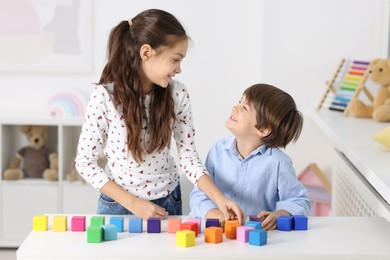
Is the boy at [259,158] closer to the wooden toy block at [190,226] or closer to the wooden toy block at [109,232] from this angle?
the wooden toy block at [190,226]

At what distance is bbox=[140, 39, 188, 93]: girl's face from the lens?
1962mm

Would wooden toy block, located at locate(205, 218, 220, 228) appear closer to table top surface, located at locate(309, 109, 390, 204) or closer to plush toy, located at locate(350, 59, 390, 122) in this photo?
Answer: table top surface, located at locate(309, 109, 390, 204)

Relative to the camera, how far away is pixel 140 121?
1.99 metres

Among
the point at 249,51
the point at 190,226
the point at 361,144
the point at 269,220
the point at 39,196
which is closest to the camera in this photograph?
the point at 190,226

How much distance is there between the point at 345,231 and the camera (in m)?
1.74

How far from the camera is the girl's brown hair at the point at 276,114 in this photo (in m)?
2.06

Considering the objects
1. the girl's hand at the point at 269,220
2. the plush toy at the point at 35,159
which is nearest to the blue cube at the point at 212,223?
the girl's hand at the point at 269,220

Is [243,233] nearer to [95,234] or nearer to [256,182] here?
[95,234]

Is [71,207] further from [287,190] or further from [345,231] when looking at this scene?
[345,231]

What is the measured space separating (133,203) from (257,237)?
0.42m

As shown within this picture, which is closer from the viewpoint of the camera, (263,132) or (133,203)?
(133,203)

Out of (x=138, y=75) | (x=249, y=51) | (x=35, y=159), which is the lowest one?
(x=35, y=159)

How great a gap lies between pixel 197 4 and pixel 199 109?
22.2 inches

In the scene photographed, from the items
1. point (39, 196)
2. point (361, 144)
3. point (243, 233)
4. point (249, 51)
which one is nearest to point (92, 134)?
point (243, 233)
